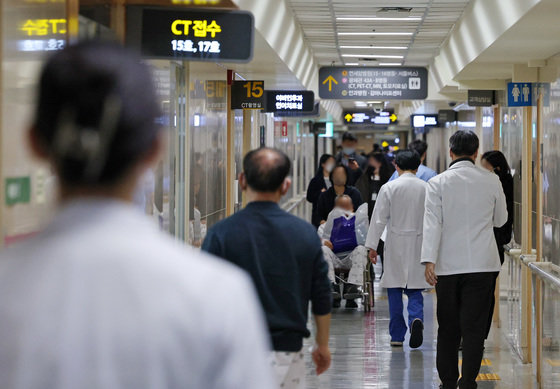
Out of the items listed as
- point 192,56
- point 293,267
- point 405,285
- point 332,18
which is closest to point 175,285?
point 293,267

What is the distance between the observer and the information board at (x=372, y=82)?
49.3 ft

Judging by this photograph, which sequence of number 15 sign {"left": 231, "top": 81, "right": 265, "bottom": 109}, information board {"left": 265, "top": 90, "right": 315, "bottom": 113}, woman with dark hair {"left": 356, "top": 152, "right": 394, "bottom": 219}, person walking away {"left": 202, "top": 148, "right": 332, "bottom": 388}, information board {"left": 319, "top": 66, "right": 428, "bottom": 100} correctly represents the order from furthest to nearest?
1. information board {"left": 319, "top": 66, "right": 428, "bottom": 100}
2. woman with dark hair {"left": 356, "top": 152, "right": 394, "bottom": 219}
3. information board {"left": 265, "top": 90, "right": 315, "bottom": 113}
4. number 15 sign {"left": 231, "top": 81, "right": 265, "bottom": 109}
5. person walking away {"left": 202, "top": 148, "right": 332, "bottom": 388}

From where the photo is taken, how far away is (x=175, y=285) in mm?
1236

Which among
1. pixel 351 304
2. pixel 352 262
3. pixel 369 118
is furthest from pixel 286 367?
pixel 369 118

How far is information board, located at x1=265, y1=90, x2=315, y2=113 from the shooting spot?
496 inches

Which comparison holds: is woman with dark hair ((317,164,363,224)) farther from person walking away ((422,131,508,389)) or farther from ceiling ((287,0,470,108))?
person walking away ((422,131,508,389))

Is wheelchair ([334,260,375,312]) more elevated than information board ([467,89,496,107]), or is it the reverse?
information board ([467,89,496,107])

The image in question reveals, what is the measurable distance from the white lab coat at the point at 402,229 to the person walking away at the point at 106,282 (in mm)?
7278

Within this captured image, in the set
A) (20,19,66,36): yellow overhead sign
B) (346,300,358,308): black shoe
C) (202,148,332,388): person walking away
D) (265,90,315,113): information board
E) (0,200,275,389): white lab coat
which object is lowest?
(346,300,358,308): black shoe

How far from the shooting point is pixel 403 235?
8.60m

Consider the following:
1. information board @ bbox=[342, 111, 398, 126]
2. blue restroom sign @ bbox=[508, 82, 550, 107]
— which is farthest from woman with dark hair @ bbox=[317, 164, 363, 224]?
information board @ bbox=[342, 111, 398, 126]

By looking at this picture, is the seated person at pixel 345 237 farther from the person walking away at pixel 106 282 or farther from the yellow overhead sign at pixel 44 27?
the person walking away at pixel 106 282

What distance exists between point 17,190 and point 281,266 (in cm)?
112

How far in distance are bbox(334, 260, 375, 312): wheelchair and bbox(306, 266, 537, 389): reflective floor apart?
423 millimetres
